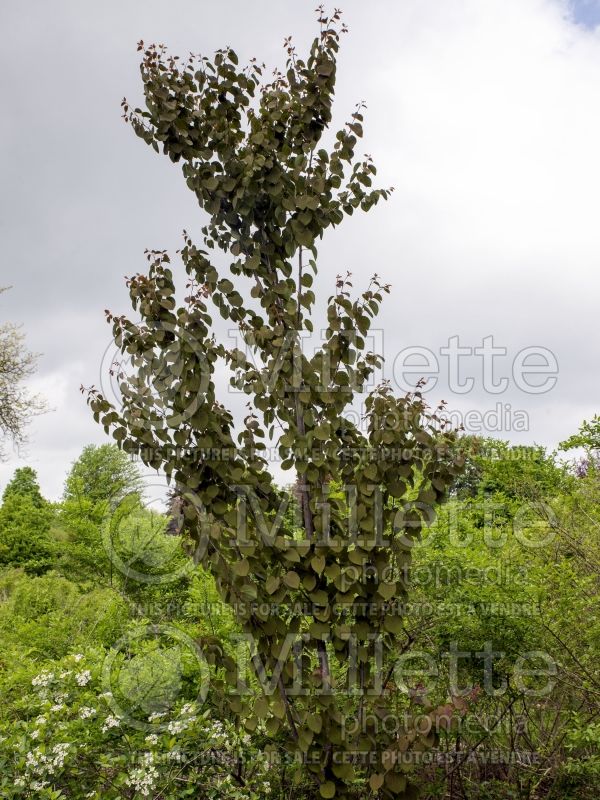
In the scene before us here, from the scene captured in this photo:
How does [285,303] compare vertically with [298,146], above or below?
below

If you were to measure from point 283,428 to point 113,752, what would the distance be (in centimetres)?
231

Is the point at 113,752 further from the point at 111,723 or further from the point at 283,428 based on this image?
the point at 283,428

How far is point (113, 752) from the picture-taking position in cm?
425

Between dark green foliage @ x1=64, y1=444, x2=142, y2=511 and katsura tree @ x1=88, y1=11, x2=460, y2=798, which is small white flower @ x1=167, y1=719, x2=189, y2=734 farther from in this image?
dark green foliage @ x1=64, y1=444, x2=142, y2=511

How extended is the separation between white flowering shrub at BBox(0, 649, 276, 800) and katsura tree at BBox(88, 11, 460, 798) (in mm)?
642

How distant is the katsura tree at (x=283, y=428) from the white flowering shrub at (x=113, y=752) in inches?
25.3

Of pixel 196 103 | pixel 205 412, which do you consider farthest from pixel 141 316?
pixel 196 103

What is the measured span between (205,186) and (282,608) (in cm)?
207

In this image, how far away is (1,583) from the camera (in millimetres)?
11398

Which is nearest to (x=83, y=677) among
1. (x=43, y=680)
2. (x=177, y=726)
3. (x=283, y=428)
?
(x=43, y=680)

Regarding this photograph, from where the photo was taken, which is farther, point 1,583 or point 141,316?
point 1,583

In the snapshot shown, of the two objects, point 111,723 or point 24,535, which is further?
point 24,535

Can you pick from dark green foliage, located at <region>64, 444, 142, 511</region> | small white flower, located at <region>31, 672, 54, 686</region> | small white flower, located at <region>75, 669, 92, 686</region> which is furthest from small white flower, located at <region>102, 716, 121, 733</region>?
dark green foliage, located at <region>64, 444, 142, 511</region>

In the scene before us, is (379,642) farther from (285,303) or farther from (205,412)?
(285,303)
